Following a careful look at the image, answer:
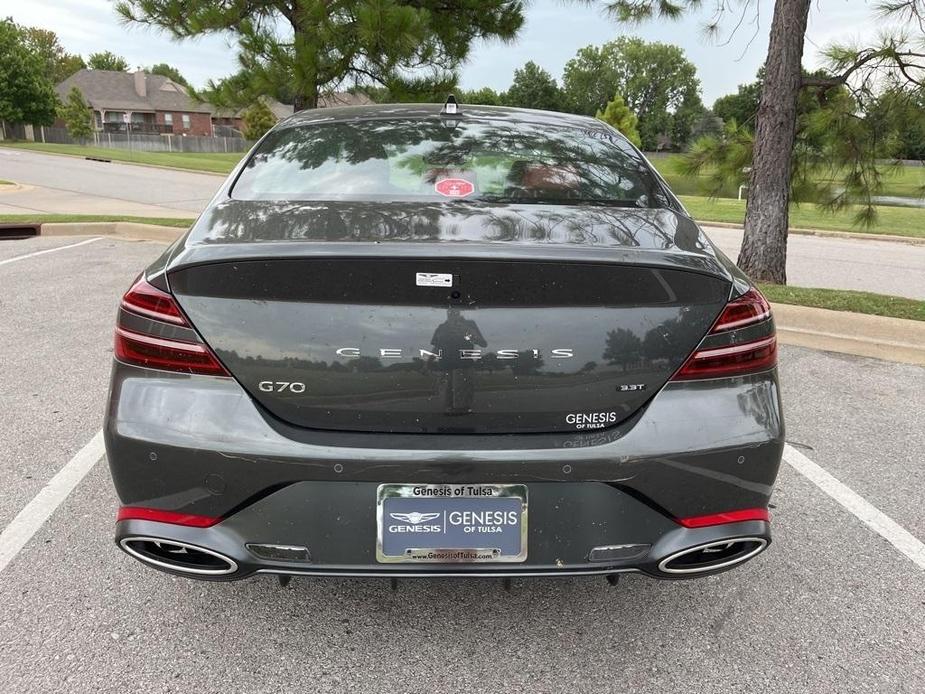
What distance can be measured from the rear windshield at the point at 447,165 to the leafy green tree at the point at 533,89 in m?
92.6

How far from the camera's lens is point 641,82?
10531cm

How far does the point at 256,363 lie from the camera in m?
1.91

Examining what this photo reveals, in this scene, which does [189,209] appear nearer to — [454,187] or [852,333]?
[852,333]

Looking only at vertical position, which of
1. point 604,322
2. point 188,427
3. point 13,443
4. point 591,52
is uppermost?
point 591,52

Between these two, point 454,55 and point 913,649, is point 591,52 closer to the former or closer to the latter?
point 454,55

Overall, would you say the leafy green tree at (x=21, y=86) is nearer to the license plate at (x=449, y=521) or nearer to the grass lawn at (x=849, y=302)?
the grass lawn at (x=849, y=302)

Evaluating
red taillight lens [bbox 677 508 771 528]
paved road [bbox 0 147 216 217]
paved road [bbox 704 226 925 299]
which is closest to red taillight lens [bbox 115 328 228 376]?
red taillight lens [bbox 677 508 771 528]

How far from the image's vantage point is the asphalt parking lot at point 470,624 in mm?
2113

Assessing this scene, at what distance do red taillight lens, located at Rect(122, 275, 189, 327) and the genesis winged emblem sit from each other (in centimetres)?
72

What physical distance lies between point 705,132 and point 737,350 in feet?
22.4

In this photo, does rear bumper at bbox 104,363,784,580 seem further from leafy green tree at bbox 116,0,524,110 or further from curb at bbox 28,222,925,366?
leafy green tree at bbox 116,0,524,110

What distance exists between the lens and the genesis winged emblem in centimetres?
192

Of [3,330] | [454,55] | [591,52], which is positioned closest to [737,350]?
[3,330]

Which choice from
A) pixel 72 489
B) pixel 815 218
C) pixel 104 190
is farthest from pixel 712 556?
pixel 104 190
